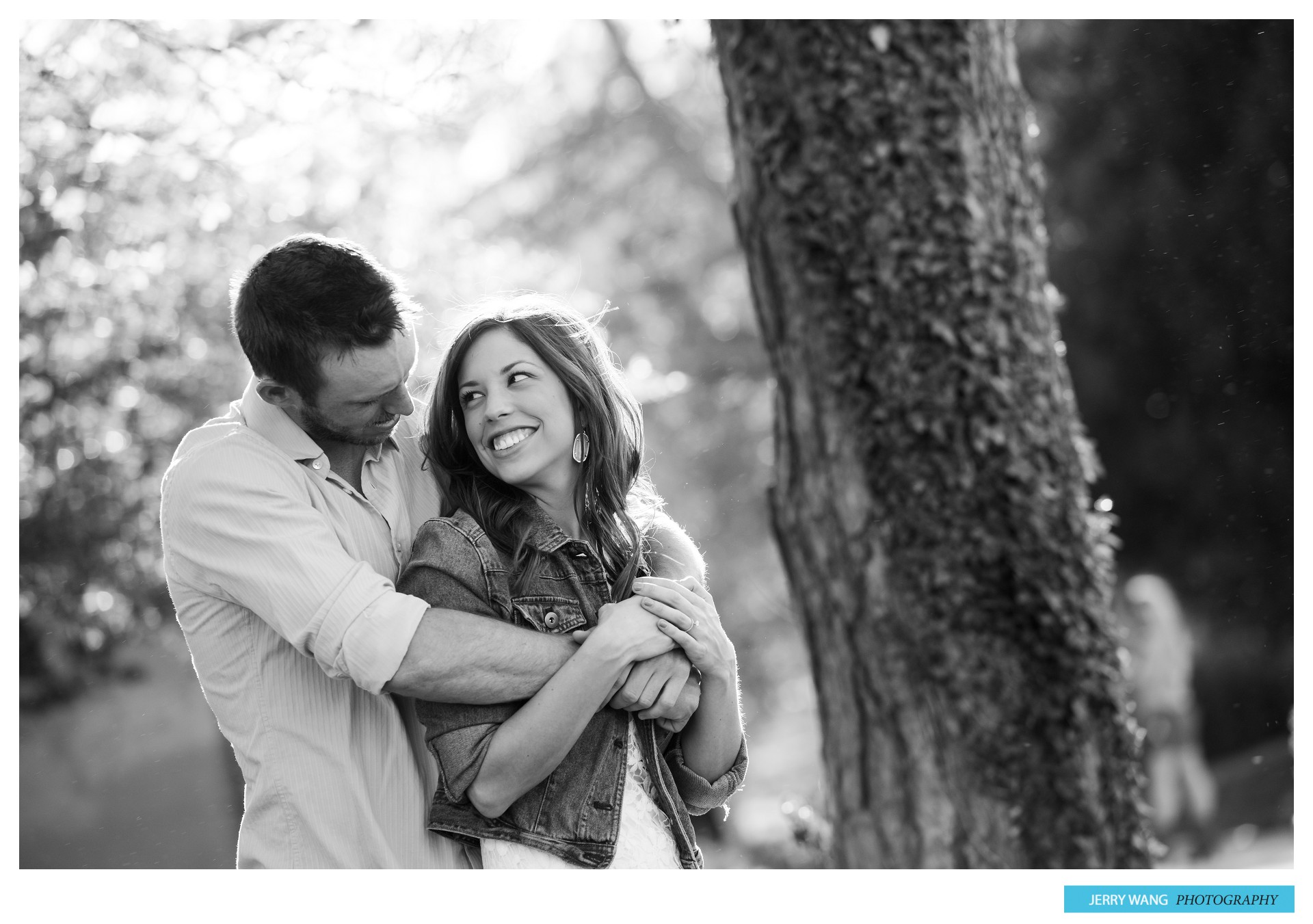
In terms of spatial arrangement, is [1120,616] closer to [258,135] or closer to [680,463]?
[680,463]

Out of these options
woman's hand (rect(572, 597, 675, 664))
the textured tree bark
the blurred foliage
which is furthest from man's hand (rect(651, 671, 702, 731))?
the blurred foliage

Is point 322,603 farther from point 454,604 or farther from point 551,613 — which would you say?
point 551,613

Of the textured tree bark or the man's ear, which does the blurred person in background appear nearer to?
the textured tree bark

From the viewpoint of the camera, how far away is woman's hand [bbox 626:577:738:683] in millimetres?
1938

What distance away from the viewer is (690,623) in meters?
1.95

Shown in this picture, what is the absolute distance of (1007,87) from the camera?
10.8ft

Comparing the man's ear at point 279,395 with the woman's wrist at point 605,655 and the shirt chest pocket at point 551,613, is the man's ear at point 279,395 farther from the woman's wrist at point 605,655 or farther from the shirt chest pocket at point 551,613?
the woman's wrist at point 605,655

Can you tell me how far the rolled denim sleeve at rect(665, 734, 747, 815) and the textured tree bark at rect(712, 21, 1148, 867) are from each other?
116 centimetres

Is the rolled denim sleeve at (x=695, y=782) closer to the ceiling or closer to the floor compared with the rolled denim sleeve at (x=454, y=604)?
closer to the floor

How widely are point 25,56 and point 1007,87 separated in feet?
10.6

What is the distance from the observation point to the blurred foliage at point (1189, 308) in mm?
8312
